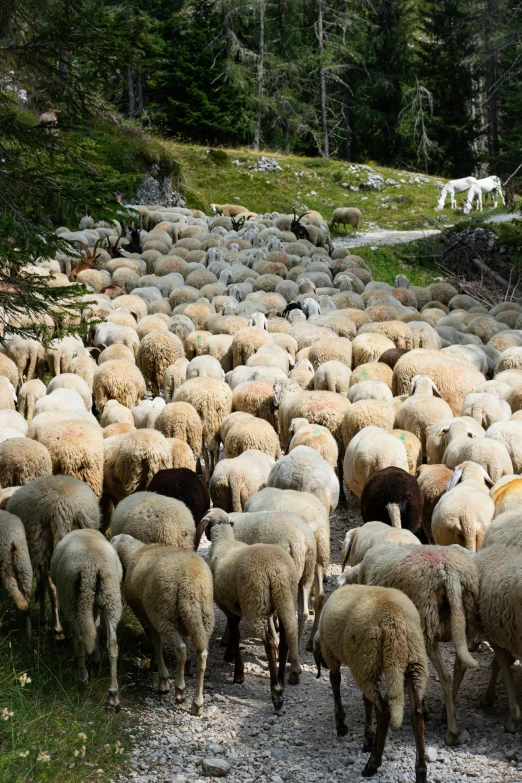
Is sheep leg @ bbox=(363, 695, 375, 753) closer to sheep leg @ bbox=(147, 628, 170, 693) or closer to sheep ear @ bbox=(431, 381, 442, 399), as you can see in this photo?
sheep leg @ bbox=(147, 628, 170, 693)

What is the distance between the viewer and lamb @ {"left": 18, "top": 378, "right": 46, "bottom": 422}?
39.8 ft

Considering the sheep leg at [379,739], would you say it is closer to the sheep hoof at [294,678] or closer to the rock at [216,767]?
the rock at [216,767]

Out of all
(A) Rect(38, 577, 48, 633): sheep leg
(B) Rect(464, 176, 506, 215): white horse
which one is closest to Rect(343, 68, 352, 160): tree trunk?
(B) Rect(464, 176, 506, 215): white horse

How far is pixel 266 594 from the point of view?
650 centimetres

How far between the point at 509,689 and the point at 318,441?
448 cm

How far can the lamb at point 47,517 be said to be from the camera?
754 cm

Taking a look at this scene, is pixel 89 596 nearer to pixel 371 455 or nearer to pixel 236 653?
pixel 236 653

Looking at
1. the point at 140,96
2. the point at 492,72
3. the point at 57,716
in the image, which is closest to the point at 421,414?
the point at 57,716

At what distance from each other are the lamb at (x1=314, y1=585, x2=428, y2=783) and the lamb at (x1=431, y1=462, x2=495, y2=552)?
2.18m

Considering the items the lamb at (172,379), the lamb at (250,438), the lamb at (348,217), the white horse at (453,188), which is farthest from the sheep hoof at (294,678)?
the white horse at (453,188)

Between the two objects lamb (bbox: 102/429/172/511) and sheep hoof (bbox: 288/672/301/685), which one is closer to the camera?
sheep hoof (bbox: 288/672/301/685)

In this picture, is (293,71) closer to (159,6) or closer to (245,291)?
(159,6)

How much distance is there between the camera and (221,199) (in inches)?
1372

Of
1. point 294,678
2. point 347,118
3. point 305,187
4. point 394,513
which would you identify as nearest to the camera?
point 294,678
